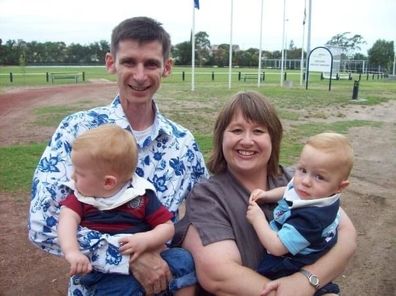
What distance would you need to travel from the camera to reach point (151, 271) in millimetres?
2271

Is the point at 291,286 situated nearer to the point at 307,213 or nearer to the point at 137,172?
the point at 307,213

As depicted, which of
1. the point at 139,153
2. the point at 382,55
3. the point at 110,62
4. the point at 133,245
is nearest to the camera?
the point at 133,245

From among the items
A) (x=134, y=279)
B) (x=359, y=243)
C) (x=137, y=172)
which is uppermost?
(x=137, y=172)

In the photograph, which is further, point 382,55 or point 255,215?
point 382,55

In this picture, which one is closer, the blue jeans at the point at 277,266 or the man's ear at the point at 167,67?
the blue jeans at the point at 277,266

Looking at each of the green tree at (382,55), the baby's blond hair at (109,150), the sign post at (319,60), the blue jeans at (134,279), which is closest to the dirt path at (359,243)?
the blue jeans at (134,279)

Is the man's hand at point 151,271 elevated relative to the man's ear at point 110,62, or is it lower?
lower

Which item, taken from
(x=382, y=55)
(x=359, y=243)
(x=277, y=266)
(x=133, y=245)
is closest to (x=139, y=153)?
(x=133, y=245)

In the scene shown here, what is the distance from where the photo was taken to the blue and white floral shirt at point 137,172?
7.27ft

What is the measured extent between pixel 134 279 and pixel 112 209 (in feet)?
1.11

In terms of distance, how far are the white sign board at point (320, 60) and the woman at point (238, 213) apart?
112 feet

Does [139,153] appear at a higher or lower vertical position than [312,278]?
higher

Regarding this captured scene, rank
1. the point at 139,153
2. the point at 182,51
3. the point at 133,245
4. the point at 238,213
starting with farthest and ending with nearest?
1. the point at 182,51
2. the point at 139,153
3. the point at 238,213
4. the point at 133,245

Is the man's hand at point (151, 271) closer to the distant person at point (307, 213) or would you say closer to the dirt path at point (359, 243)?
the distant person at point (307, 213)
